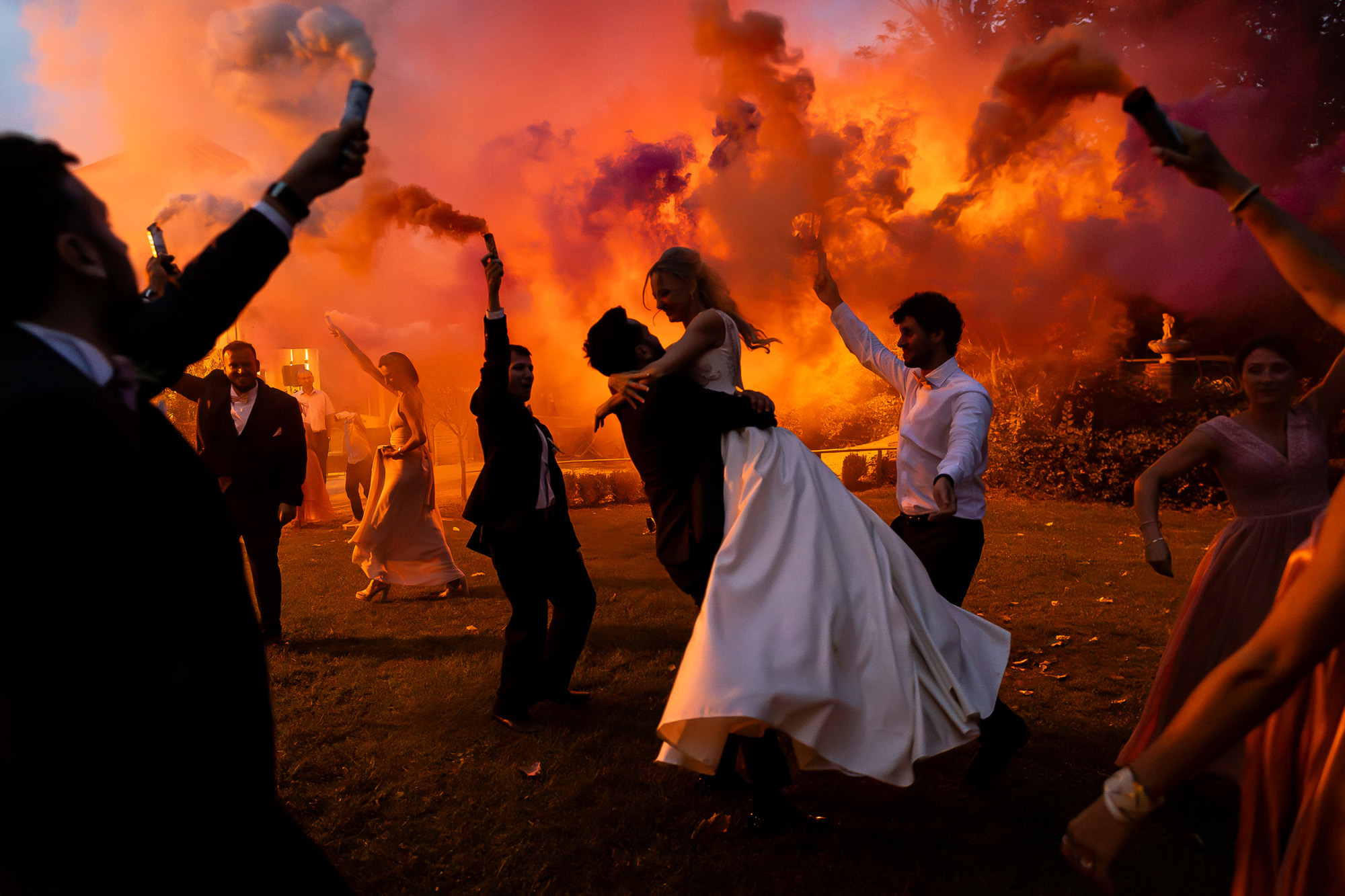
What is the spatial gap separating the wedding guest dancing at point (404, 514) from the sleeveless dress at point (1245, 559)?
19.7 ft

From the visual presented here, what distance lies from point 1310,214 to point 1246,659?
1335 centimetres

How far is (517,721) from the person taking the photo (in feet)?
14.0

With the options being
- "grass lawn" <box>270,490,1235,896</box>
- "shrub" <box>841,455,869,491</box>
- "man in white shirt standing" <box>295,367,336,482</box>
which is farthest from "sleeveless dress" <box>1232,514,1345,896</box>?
"man in white shirt standing" <box>295,367,336,482</box>

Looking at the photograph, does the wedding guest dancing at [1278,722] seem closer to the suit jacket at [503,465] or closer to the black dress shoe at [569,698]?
the suit jacket at [503,465]

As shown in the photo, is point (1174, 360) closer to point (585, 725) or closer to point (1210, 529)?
point (1210, 529)

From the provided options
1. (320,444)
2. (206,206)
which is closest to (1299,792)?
(320,444)

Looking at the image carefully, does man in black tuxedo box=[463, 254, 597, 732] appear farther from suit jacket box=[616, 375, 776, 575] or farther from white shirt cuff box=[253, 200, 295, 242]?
white shirt cuff box=[253, 200, 295, 242]

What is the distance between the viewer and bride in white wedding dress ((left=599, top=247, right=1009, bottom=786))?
8.30 feet

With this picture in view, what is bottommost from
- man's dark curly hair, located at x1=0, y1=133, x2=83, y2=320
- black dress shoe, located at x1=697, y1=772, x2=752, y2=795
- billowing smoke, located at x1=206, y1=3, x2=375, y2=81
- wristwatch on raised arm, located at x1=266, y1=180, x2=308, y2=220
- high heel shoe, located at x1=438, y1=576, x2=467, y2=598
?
black dress shoe, located at x1=697, y1=772, x2=752, y2=795

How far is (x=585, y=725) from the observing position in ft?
13.9

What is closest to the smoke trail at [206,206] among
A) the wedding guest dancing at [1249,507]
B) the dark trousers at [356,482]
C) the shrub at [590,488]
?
the dark trousers at [356,482]

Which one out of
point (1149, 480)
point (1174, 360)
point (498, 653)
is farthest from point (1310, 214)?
point (498, 653)

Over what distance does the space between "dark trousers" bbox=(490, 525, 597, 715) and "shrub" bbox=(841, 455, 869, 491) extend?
9957 mm

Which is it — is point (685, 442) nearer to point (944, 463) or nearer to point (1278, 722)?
point (944, 463)
